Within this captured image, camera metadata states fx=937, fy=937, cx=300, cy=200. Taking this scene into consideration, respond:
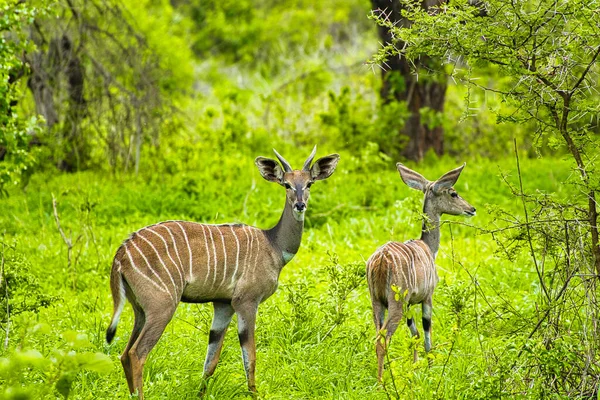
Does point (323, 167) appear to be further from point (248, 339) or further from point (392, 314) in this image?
point (248, 339)

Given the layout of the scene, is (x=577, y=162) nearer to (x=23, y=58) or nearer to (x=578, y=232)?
(x=578, y=232)

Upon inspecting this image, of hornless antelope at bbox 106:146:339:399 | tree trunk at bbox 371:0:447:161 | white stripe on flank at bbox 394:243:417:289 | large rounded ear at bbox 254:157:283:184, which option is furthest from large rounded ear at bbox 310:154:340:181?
tree trunk at bbox 371:0:447:161

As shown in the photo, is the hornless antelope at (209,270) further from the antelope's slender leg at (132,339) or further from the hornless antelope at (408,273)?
the hornless antelope at (408,273)

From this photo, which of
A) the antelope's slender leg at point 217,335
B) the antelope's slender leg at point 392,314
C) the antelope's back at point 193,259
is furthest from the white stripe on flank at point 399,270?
the antelope's slender leg at point 217,335

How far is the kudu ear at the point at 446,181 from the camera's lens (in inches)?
238

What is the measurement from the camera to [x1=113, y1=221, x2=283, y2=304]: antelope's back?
188 inches

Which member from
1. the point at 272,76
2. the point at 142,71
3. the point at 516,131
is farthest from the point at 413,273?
the point at 272,76

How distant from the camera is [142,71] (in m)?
10.9

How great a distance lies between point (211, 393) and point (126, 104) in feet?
20.7

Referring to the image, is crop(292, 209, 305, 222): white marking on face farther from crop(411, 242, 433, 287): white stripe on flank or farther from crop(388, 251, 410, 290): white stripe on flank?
crop(411, 242, 433, 287): white stripe on flank

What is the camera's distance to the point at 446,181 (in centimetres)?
609

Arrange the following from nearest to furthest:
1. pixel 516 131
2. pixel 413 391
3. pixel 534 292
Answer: pixel 413 391 < pixel 534 292 < pixel 516 131

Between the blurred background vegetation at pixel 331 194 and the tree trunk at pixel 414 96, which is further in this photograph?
the tree trunk at pixel 414 96

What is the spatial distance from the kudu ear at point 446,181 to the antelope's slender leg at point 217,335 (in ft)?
5.49
